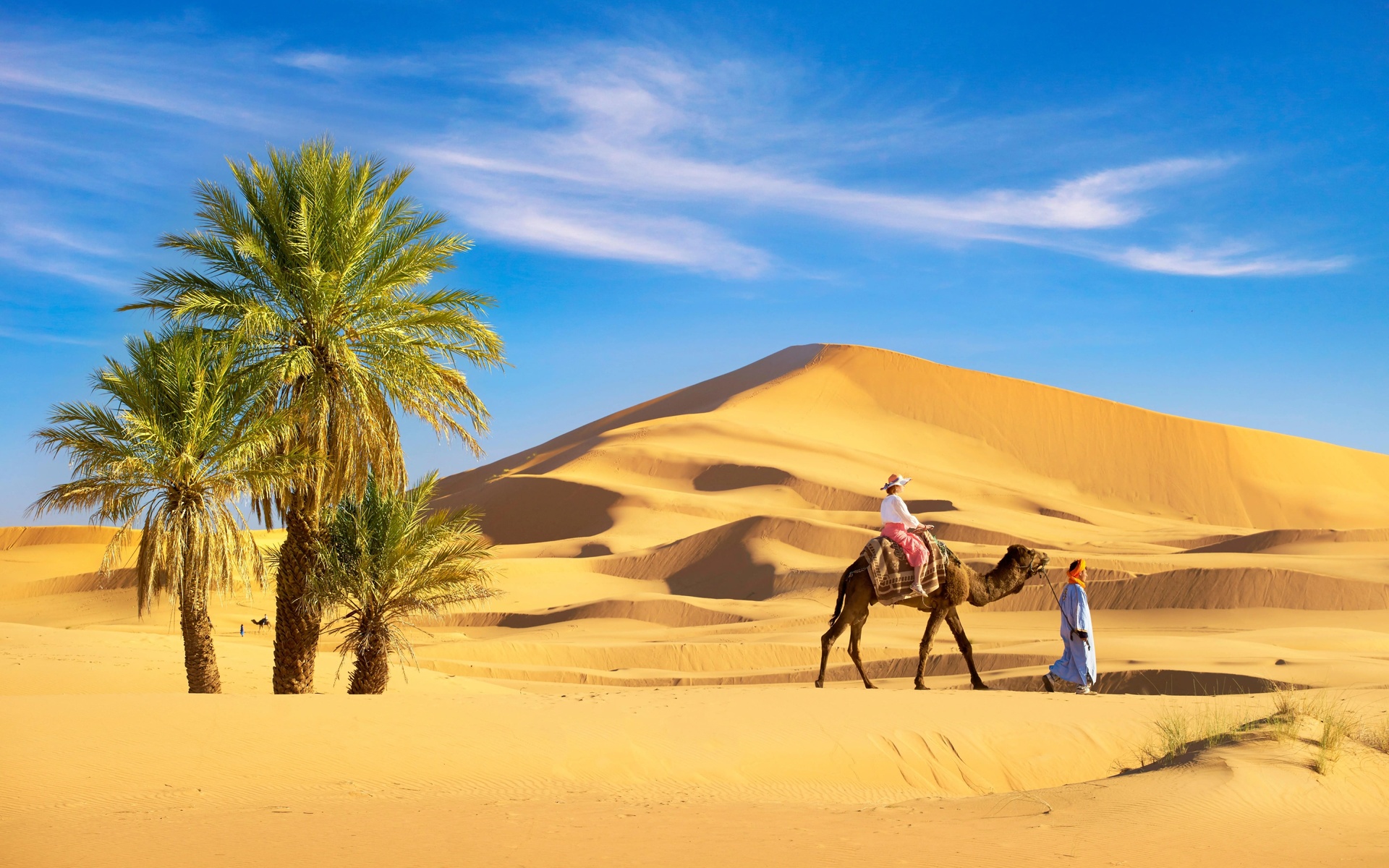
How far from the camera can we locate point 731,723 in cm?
1033

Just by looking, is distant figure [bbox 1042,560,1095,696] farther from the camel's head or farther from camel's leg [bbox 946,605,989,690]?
camel's leg [bbox 946,605,989,690]

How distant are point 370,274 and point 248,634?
20160mm

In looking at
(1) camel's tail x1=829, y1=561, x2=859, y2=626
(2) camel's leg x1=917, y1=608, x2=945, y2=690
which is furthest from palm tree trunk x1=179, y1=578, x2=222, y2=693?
(2) camel's leg x1=917, y1=608, x2=945, y2=690

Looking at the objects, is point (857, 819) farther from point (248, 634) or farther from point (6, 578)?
point (6, 578)

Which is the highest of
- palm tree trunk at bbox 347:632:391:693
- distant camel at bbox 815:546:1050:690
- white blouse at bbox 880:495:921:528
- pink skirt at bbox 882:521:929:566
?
white blouse at bbox 880:495:921:528

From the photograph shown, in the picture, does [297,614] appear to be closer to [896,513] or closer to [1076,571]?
[896,513]

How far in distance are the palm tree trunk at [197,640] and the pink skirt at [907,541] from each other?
30.1ft

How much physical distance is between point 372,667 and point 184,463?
12.4ft

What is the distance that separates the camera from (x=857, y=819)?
7285 millimetres

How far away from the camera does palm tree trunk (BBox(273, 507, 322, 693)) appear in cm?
1481

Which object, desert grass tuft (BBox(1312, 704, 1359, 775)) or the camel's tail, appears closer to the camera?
desert grass tuft (BBox(1312, 704, 1359, 775))

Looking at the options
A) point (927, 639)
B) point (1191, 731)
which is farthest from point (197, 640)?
point (1191, 731)

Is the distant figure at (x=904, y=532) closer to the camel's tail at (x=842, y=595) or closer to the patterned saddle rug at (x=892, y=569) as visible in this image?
the patterned saddle rug at (x=892, y=569)

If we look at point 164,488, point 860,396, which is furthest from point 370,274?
point 860,396
